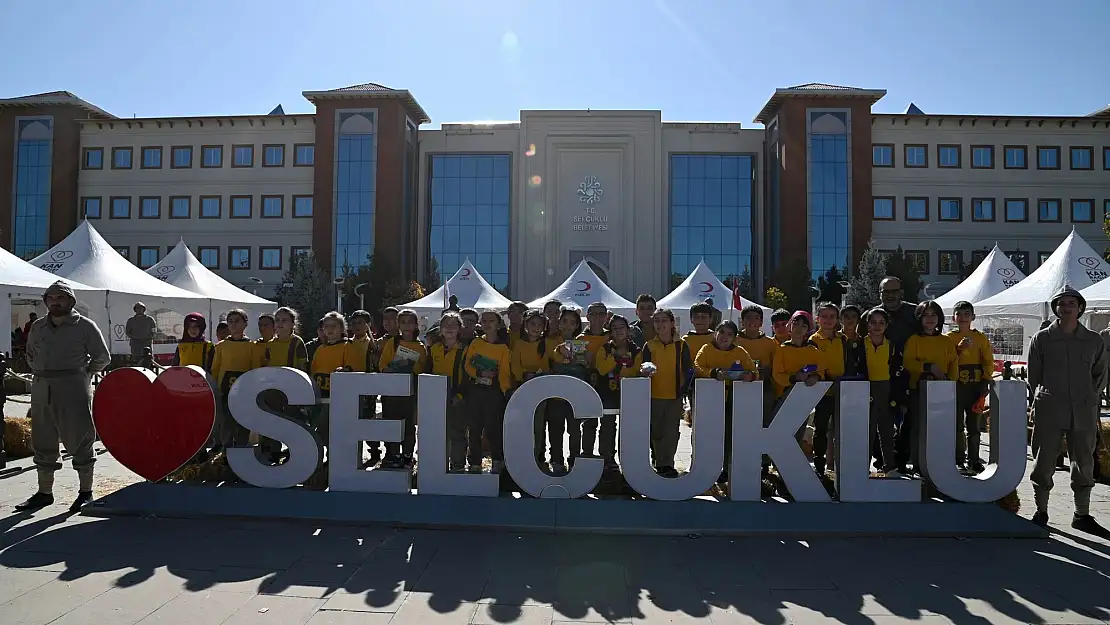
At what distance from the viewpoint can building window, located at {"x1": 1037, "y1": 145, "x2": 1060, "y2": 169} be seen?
1641 inches

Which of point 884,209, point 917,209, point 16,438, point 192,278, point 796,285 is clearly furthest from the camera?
point 917,209

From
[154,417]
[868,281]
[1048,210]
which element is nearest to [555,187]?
[868,281]

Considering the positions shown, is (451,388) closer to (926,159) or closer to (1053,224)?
(926,159)

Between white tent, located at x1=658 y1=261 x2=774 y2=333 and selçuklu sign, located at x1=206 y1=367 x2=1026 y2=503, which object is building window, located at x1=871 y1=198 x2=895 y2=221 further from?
selçuklu sign, located at x1=206 y1=367 x2=1026 y2=503

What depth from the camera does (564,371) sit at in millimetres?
5820

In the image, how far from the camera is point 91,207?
43750 millimetres

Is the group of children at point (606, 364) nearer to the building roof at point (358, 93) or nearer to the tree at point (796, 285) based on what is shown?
the tree at point (796, 285)

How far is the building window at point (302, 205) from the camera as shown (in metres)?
43.1

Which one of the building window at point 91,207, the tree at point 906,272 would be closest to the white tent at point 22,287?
the building window at point 91,207

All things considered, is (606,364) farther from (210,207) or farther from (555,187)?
(210,207)

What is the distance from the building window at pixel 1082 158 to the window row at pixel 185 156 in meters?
46.3

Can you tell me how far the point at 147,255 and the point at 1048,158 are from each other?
54274 millimetres

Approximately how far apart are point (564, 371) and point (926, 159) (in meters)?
43.3

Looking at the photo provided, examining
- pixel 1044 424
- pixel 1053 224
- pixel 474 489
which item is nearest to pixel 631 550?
pixel 474 489
